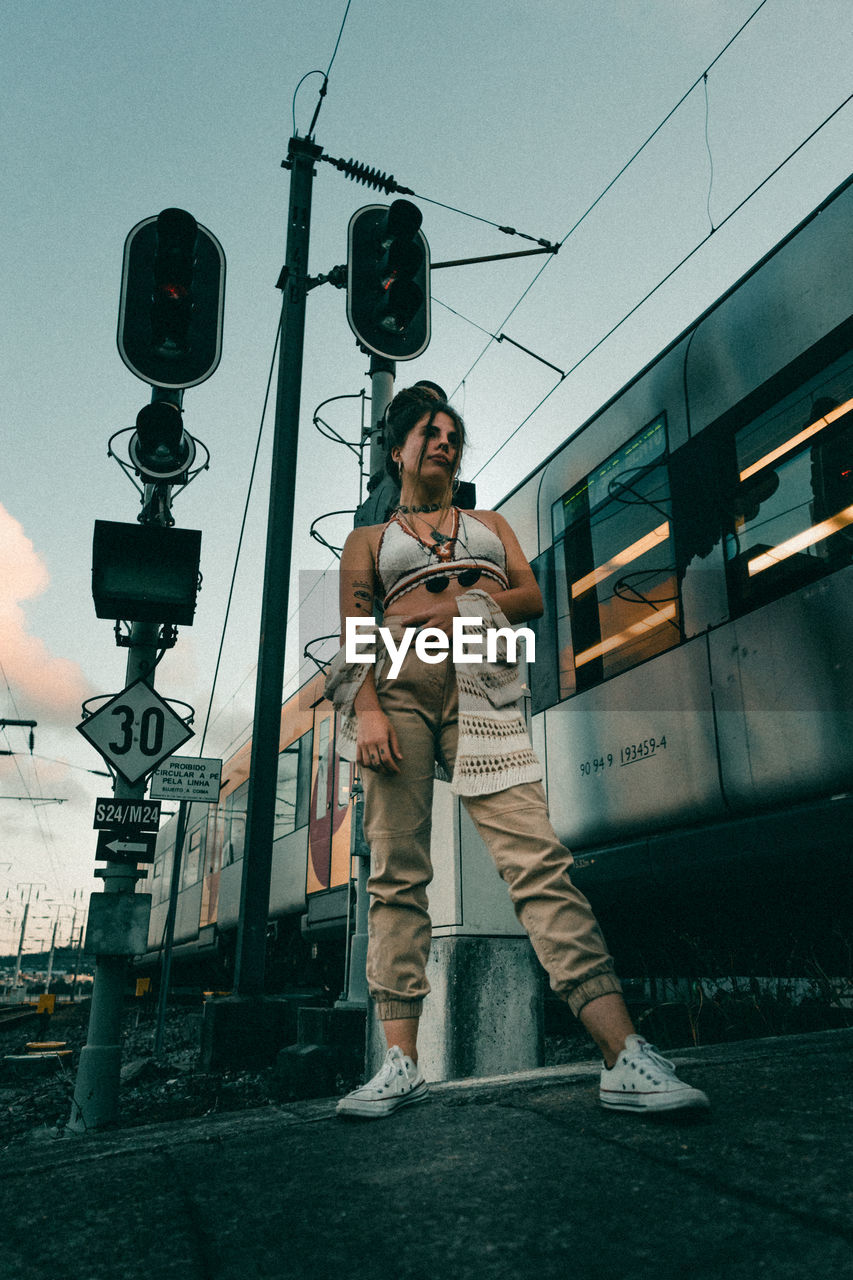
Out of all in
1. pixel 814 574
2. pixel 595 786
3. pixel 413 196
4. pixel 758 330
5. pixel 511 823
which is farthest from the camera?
pixel 413 196

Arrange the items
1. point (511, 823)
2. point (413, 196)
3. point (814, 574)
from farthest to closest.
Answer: point (413, 196) → point (814, 574) → point (511, 823)

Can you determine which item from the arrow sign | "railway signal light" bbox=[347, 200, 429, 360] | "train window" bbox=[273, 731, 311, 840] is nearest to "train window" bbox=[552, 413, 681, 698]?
"railway signal light" bbox=[347, 200, 429, 360]

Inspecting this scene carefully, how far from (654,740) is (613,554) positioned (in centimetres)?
98

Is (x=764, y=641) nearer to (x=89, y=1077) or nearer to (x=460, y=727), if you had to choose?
(x=460, y=727)

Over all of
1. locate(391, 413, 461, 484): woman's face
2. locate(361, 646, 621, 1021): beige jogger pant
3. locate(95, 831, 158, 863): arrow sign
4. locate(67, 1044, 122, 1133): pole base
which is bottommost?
locate(67, 1044, 122, 1133): pole base

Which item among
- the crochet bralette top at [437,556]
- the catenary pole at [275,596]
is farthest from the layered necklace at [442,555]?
the catenary pole at [275,596]

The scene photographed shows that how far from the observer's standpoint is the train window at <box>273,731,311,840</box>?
963 centimetres

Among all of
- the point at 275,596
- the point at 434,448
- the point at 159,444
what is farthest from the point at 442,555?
the point at 275,596

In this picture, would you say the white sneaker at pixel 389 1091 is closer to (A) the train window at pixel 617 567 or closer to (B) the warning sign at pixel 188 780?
(A) the train window at pixel 617 567

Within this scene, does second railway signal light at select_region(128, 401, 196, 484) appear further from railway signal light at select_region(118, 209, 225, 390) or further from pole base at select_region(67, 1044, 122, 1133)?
pole base at select_region(67, 1044, 122, 1133)

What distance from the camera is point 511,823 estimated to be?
2105 mm


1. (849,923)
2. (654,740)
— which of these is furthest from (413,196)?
(849,923)

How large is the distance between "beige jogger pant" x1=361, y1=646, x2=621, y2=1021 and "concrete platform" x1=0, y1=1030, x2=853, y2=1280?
28cm

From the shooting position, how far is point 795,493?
Result: 3719 millimetres
